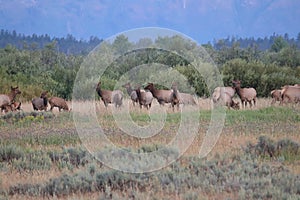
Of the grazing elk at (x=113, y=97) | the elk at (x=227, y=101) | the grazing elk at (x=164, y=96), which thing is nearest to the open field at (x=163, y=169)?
the grazing elk at (x=164, y=96)

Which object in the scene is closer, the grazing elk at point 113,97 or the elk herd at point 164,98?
the elk herd at point 164,98

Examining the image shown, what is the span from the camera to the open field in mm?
8445

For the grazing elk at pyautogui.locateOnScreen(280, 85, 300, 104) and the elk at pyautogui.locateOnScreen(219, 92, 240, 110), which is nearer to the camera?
the elk at pyautogui.locateOnScreen(219, 92, 240, 110)

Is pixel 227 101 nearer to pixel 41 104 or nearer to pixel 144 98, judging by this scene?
pixel 144 98

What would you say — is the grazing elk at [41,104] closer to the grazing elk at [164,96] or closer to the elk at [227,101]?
the grazing elk at [164,96]

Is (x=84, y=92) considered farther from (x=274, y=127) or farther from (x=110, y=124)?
(x=274, y=127)

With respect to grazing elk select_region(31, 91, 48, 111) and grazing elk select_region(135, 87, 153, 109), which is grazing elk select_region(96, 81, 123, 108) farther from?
grazing elk select_region(31, 91, 48, 111)

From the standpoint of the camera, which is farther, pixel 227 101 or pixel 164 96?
pixel 227 101

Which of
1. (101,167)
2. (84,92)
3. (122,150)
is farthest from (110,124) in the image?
(84,92)

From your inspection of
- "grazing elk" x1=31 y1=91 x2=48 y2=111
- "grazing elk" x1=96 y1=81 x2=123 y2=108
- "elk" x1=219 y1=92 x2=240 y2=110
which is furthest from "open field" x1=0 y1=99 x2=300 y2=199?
"grazing elk" x1=31 y1=91 x2=48 y2=111

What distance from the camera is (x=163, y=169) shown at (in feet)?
32.2

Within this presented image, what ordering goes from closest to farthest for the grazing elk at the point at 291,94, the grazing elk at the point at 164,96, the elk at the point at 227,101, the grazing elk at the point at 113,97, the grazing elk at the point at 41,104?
the grazing elk at the point at 164,96
the elk at the point at 227,101
the grazing elk at the point at 113,97
the grazing elk at the point at 41,104
the grazing elk at the point at 291,94

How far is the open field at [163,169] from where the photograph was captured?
8.45 m

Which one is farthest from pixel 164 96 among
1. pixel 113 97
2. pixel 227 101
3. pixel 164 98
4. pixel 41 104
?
pixel 41 104
